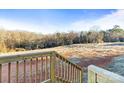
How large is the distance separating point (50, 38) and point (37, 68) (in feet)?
1.24

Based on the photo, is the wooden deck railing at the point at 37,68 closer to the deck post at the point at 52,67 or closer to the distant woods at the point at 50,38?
the deck post at the point at 52,67

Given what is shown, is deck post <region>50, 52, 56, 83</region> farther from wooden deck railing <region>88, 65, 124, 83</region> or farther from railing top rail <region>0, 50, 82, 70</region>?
wooden deck railing <region>88, 65, 124, 83</region>

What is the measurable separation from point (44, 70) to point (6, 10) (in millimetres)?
810

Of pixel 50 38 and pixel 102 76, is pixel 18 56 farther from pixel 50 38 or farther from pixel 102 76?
pixel 102 76

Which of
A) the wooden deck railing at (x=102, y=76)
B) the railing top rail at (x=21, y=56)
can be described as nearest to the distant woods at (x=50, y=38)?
the railing top rail at (x=21, y=56)

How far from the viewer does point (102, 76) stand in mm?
2523

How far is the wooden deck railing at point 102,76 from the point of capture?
234cm

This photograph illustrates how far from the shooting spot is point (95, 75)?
8.68 ft

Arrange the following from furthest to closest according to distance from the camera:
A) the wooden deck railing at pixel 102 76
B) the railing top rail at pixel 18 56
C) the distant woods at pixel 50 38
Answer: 1. the distant woods at pixel 50 38
2. the railing top rail at pixel 18 56
3. the wooden deck railing at pixel 102 76

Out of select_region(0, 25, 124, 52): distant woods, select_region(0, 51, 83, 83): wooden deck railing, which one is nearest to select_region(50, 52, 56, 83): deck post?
select_region(0, 51, 83, 83): wooden deck railing

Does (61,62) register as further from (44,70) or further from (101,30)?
(101,30)

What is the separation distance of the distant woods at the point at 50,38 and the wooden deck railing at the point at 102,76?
23.7 inches

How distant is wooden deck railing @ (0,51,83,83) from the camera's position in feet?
9.17
